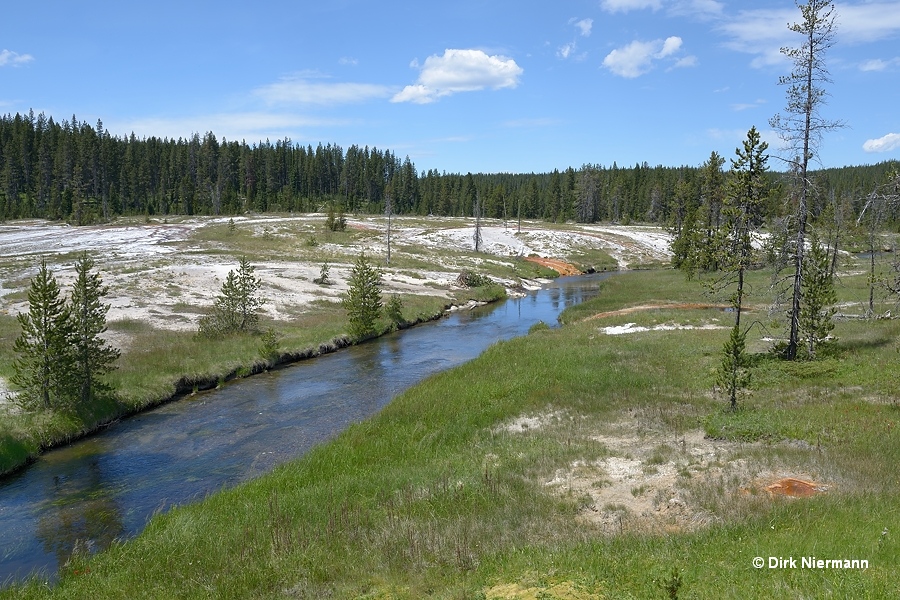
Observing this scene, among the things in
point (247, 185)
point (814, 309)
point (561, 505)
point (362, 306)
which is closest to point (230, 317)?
point (362, 306)

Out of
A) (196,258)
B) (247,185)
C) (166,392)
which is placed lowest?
(166,392)

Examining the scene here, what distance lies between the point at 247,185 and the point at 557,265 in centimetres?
10186

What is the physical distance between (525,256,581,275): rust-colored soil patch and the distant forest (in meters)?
16.3

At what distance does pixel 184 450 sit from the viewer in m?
20.4

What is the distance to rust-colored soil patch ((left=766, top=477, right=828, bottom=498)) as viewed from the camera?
36.9ft

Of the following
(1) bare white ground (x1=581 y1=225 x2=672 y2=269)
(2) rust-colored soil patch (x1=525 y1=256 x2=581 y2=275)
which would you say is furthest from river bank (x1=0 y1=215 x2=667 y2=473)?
(2) rust-colored soil patch (x1=525 y1=256 x2=581 y2=275)

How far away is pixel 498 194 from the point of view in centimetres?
16588

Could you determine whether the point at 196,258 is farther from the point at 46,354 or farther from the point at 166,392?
the point at 46,354

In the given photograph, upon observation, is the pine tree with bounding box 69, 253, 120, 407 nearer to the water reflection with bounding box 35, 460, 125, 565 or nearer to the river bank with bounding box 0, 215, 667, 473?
the river bank with bounding box 0, 215, 667, 473

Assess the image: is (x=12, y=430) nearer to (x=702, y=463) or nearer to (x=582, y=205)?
(x=702, y=463)

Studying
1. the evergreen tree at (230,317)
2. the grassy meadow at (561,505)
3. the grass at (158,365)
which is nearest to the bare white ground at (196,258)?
the evergreen tree at (230,317)

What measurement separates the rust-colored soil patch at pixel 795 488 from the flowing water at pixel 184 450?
14.1m

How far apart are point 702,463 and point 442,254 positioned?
231ft

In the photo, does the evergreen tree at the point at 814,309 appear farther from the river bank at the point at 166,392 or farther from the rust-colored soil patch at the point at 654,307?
the river bank at the point at 166,392
